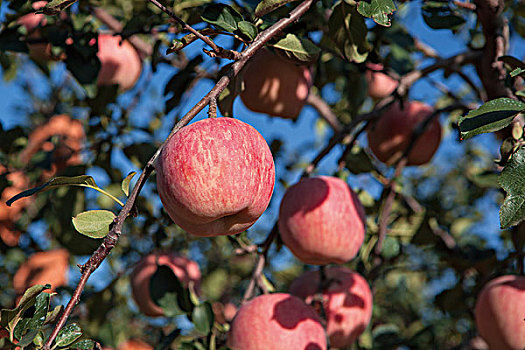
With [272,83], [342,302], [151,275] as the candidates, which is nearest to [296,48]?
[272,83]

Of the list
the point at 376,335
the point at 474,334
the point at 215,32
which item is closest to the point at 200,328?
the point at 215,32

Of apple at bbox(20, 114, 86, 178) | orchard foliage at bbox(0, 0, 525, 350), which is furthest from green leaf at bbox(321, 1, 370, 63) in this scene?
apple at bbox(20, 114, 86, 178)

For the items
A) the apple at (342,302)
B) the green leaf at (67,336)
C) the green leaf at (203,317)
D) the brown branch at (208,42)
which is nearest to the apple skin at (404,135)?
the apple at (342,302)

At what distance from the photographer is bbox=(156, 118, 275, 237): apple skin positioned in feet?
2.59

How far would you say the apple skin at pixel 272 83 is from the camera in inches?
53.0

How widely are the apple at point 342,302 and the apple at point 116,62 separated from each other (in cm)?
109

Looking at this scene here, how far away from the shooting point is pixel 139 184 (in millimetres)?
741

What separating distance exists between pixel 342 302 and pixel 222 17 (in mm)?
780

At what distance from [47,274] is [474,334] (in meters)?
1.59

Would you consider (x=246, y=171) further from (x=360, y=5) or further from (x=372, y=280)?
(x=372, y=280)

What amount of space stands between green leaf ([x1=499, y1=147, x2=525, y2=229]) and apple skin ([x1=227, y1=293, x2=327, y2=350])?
549mm

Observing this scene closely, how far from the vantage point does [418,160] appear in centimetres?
166

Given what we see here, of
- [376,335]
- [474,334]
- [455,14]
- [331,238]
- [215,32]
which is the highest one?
[215,32]

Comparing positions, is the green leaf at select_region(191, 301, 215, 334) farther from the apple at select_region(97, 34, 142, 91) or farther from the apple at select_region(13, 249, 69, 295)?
the apple at select_region(97, 34, 142, 91)
